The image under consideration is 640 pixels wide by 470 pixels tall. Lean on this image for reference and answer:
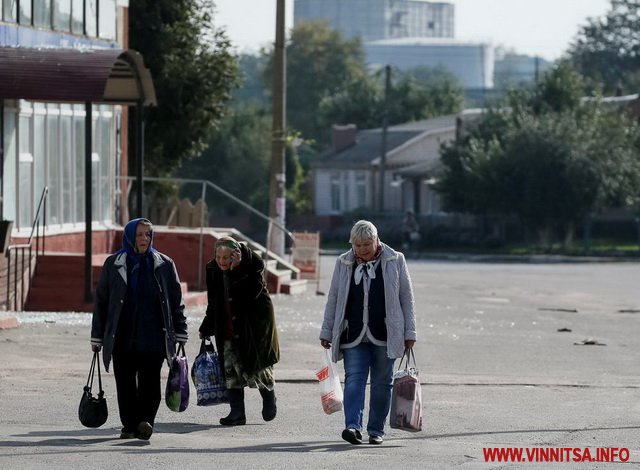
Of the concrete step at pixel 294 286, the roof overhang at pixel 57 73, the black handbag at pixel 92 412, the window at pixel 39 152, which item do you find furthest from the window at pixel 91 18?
the black handbag at pixel 92 412

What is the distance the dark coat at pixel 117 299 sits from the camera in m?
12.1

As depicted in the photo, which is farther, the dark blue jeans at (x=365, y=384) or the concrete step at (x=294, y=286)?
the concrete step at (x=294, y=286)

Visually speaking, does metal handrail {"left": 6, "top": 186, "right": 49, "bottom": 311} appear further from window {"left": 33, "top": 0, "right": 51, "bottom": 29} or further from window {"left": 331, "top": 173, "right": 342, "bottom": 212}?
window {"left": 331, "top": 173, "right": 342, "bottom": 212}

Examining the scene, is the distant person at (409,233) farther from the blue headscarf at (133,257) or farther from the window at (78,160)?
the blue headscarf at (133,257)

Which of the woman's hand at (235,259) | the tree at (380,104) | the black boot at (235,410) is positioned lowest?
the black boot at (235,410)

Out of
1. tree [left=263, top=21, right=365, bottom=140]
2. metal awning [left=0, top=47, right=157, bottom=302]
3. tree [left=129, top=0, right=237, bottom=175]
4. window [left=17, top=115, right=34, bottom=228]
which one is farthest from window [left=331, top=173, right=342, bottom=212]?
metal awning [left=0, top=47, right=157, bottom=302]

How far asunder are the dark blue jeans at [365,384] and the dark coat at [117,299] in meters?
1.29

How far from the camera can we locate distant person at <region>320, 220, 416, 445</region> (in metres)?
12.0

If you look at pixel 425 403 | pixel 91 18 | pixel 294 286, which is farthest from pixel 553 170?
pixel 425 403

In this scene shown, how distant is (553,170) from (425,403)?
48.5 meters

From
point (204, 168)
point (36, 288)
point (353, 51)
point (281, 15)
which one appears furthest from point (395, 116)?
point (36, 288)

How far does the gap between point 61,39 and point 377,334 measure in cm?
1689

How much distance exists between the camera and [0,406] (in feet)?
46.4

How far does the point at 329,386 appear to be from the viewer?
12.4m
